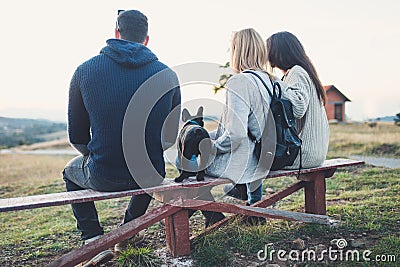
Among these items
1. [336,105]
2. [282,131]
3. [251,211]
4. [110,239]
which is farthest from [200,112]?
[336,105]

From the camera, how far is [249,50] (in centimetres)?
364

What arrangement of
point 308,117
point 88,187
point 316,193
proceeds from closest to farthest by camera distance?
point 88,187, point 308,117, point 316,193

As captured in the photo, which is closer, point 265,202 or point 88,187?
point 88,187

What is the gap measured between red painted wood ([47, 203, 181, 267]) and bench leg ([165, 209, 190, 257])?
0.25 feet

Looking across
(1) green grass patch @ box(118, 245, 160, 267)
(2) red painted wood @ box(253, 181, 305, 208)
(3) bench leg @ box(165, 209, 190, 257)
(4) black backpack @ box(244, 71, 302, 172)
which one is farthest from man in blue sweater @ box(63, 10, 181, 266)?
(2) red painted wood @ box(253, 181, 305, 208)

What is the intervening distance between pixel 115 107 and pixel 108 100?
7 centimetres

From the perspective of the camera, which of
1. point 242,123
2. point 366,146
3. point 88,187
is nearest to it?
point 88,187

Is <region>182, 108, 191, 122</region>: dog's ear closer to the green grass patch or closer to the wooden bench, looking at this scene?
the wooden bench

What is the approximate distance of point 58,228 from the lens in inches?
191

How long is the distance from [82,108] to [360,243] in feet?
7.87

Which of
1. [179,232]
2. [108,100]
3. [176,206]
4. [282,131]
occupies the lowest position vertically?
[179,232]

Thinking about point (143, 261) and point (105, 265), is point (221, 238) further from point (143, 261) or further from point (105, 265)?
point (105, 265)

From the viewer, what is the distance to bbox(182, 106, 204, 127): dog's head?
3.33 metres

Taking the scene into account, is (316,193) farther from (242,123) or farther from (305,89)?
(242,123)
